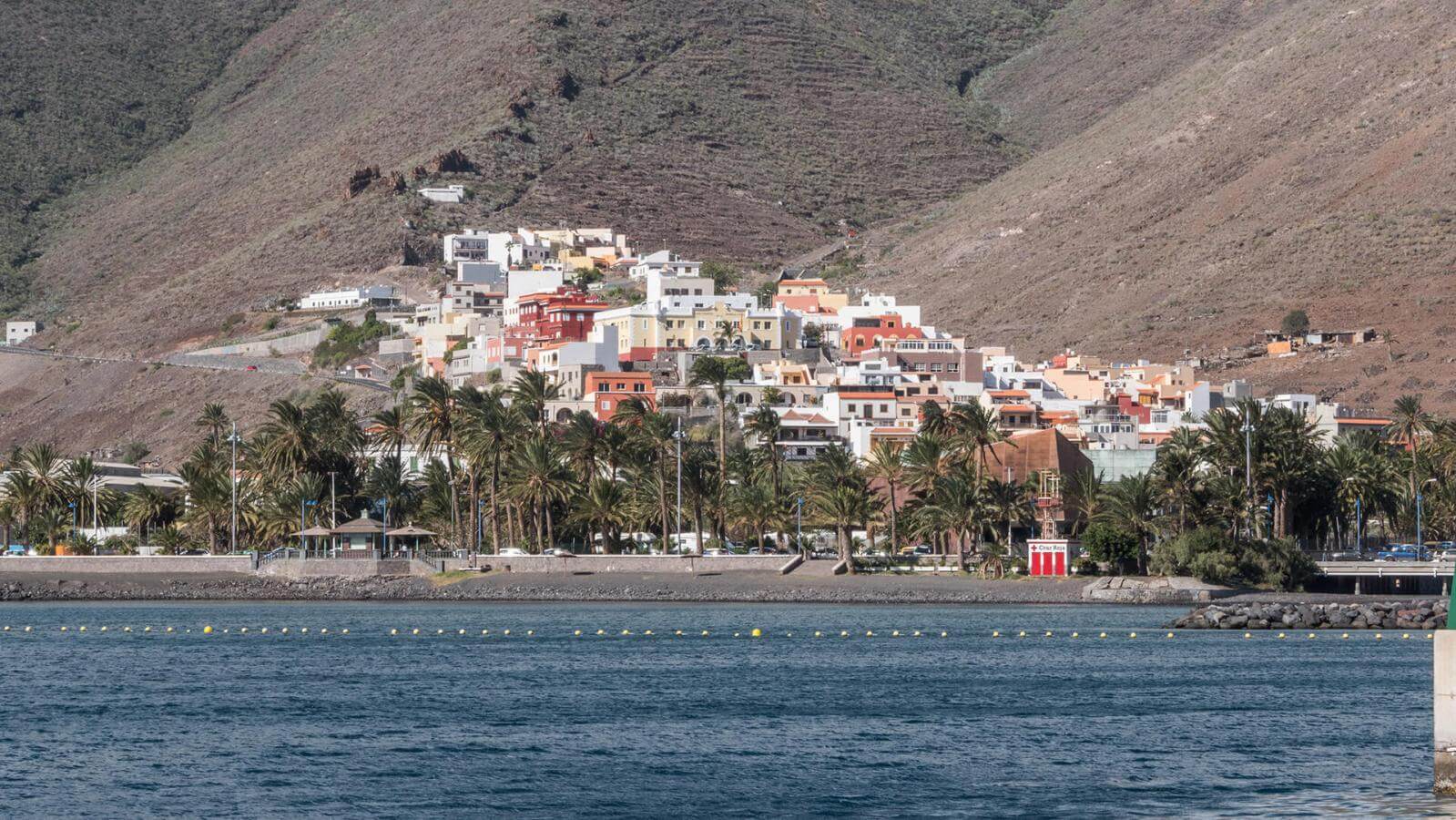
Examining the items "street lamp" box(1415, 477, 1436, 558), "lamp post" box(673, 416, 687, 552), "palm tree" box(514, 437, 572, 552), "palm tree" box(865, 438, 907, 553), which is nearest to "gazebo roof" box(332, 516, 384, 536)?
"palm tree" box(514, 437, 572, 552)

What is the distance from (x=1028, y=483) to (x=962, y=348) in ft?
195

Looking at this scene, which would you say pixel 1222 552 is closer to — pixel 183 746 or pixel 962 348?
pixel 183 746

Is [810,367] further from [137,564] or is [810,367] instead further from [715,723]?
[715,723]

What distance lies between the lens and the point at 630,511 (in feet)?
359

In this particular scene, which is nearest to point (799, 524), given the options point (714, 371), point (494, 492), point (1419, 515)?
point (494, 492)

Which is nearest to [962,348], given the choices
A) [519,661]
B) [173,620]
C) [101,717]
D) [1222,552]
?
[1222,552]

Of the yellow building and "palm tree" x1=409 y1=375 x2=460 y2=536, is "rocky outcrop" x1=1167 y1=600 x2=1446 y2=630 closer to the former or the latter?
"palm tree" x1=409 y1=375 x2=460 y2=536

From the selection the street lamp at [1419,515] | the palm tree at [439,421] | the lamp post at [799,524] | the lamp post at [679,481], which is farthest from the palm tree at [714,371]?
the street lamp at [1419,515]

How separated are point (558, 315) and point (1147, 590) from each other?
85884 mm

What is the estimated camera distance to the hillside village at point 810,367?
14238 centimetres

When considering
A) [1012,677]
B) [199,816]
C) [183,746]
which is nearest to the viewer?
[199,816]

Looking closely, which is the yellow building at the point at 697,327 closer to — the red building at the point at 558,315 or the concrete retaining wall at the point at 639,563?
the red building at the point at 558,315

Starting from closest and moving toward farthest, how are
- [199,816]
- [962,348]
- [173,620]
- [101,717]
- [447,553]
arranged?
[199,816], [101,717], [173,620], [447,553], [962,348]

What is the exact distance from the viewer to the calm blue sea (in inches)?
1587
